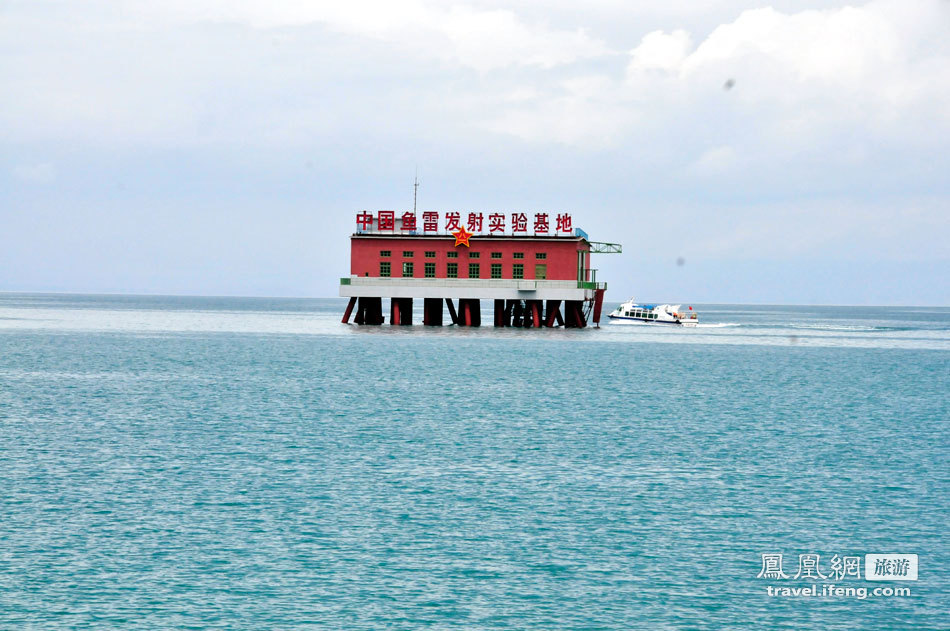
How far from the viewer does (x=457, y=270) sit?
340 ft

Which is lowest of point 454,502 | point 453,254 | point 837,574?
point 837,574

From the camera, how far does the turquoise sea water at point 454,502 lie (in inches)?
798

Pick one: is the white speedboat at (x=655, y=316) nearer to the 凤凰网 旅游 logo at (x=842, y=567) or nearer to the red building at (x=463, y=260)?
the red building at (x=463, y=260)

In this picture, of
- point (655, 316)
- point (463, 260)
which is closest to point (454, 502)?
point (463, 260)

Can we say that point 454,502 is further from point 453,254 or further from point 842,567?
point 453,254

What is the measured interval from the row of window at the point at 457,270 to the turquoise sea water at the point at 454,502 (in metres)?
41.5

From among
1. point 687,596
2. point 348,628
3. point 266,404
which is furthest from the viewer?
point 266,404

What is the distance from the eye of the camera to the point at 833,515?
27.7m

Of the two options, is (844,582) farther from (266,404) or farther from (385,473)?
(266,404)

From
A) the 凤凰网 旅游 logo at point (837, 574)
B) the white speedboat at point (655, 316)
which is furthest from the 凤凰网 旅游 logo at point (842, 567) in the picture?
the white speedboat at point (655, 316)

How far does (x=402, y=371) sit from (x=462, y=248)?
118 feet

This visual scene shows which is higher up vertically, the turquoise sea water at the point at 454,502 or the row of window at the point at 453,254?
the row of window at the point at 453,254

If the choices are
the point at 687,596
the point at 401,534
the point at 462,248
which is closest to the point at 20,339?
the point at 462,248

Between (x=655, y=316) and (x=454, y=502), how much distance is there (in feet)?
433
